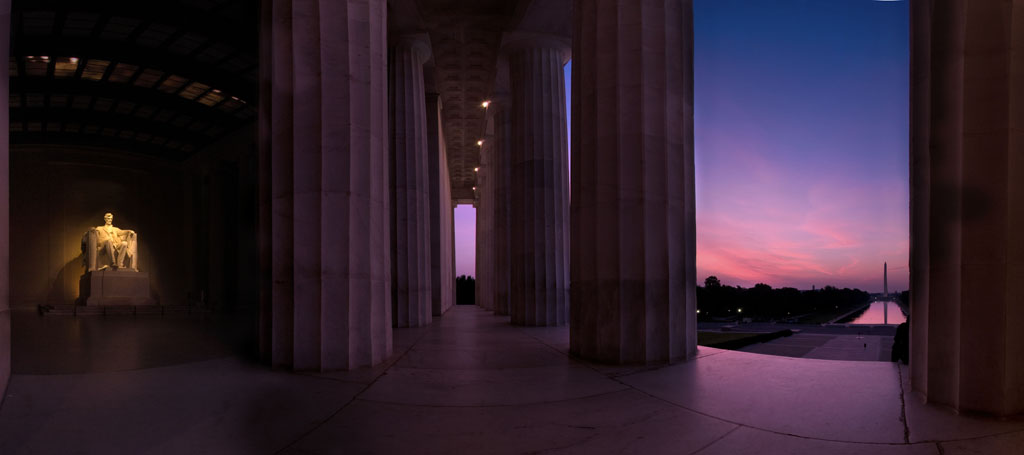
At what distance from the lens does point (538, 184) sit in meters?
20.2

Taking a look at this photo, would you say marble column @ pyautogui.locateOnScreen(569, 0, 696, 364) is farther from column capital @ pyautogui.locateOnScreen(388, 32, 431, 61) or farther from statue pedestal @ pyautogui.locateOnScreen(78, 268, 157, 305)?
statue pedestal @ pyautogui.locateOnScreen(78, 268, 157, 305)

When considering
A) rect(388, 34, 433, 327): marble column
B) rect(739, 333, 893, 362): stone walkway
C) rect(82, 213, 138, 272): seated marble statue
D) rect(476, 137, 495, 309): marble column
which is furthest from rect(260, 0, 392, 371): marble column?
rect(739, 333, 893, 362): stone walkway

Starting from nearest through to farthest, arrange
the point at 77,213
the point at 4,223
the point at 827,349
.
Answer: the point at 4,223 → the point at 77,213 → the point at 827,349

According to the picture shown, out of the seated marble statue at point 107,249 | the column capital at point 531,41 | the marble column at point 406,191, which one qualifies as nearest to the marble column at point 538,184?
the column capital at point 531,41

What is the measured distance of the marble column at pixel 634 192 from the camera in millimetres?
8922

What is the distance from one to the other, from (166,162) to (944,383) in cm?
5214

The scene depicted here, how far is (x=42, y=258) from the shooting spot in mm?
A: 36875

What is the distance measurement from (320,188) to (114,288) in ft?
112

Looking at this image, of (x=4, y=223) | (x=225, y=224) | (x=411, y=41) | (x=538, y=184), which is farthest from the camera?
(x=225, y=224)

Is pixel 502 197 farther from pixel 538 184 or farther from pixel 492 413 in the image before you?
pixel 492 413

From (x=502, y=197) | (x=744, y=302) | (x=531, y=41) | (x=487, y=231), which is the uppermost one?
(x=531, y=41)

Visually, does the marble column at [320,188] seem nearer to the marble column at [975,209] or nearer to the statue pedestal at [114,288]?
the marble column at [975,209]

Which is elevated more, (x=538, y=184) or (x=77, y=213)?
(x=538, y=184)

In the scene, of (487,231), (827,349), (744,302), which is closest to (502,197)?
(487,231)
